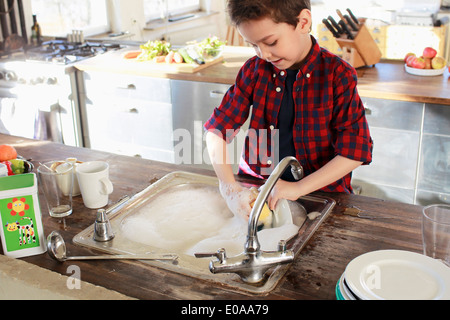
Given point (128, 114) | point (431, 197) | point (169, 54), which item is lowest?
point (431, 197)

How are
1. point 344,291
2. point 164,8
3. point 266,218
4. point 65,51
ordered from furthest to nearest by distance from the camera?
point 164,8 → point 65,51 → point 266,218 → point 344,291

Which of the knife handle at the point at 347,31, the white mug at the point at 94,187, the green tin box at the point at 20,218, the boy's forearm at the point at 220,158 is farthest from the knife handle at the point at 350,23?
the green tin box at the point at 20,218

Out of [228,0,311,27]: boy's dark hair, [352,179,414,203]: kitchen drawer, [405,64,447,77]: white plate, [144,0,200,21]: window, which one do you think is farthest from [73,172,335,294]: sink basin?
[144,0,200,21]: window

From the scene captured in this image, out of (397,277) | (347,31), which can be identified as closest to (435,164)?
(347,31)

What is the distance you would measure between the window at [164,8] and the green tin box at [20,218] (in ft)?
12.0

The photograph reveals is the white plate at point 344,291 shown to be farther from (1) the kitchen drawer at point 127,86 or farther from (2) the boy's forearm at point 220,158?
(1) the kitchen drawer at point 127,86

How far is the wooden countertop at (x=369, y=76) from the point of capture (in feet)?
7.59

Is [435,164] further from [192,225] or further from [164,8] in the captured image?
[164,8]

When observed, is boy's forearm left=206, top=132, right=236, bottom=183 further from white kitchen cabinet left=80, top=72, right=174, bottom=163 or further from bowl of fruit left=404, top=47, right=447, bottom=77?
bowl of fruit left=404, top=47, right=447, bottom=77

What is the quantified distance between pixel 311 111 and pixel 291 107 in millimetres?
67

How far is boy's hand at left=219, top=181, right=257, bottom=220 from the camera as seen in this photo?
4.11ft

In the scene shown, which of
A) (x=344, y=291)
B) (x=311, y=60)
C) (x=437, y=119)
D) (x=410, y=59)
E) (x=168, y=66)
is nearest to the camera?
(x=344, y=291)

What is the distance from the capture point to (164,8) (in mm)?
4879
